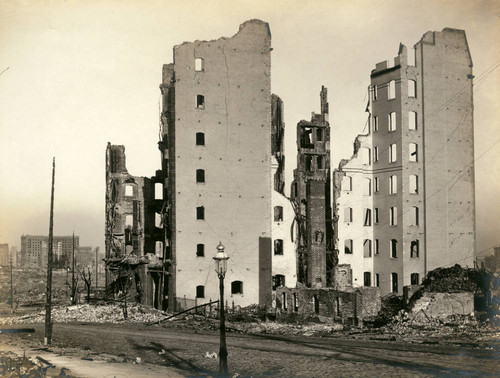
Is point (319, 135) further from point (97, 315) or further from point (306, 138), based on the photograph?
point (97, 315)

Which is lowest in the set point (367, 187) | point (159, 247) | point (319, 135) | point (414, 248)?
point (414, 248)

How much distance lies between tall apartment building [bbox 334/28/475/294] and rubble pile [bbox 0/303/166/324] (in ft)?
55.0

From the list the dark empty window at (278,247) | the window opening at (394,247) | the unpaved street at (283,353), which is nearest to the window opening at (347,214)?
the window opening at (394,247)

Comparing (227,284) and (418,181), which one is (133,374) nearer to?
(227,284)

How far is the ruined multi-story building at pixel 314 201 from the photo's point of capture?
4228 cm

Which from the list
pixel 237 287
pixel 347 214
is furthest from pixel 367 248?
pixel 237 287

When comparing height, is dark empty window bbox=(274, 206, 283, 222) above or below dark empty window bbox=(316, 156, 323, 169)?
below

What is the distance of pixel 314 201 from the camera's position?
139 ft

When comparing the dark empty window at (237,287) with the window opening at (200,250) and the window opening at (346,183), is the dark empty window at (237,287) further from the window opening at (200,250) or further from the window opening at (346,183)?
the window opening at (346,183)

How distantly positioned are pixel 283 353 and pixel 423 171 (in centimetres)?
2785

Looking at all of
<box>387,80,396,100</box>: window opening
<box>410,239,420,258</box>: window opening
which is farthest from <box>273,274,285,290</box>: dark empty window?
<box>387,80,396,100</box>: window opening

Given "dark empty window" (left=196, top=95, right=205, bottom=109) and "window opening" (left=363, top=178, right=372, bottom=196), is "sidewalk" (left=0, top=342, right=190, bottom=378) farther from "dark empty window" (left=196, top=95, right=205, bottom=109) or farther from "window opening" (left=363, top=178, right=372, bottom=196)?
"window opening" (left=363, top=178, right=372, bottom=196)

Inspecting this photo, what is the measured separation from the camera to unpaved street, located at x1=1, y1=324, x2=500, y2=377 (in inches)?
683

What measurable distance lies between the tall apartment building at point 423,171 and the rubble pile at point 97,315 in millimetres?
16755
